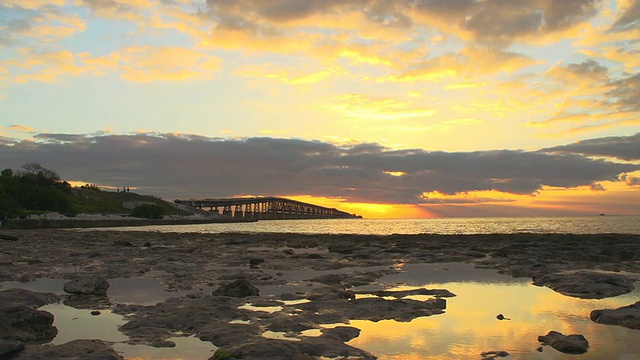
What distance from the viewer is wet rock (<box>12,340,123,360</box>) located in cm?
814

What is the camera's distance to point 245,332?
10227 mm

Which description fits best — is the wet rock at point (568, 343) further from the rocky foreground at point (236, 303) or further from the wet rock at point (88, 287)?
the wet rock at point (88, 287)

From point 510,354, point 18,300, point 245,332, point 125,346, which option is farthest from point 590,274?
point 18,300

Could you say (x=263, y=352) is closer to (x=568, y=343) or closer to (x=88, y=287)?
(x=568, y=343)

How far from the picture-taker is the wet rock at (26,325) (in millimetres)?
9836

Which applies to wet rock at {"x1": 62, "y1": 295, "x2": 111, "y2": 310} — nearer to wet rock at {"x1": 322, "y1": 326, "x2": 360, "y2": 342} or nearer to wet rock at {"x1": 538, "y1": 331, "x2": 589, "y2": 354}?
wet rock at {"x1": 322, "y1": 326, "x2": 360, "y2": 342}

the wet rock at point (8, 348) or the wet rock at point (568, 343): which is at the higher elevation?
the wet rock at point (568, 343)

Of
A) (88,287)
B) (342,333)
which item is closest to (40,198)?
(88,287)

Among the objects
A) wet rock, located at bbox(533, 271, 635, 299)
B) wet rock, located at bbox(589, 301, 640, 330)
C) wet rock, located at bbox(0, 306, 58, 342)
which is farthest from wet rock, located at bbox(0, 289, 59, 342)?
wet rock, located at bbox(533, 271, 635, 299)

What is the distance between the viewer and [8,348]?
27.6ft

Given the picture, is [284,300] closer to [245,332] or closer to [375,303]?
[375,303]

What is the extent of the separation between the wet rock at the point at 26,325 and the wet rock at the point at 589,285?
48.1 ft

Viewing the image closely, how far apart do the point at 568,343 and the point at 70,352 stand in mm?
8874

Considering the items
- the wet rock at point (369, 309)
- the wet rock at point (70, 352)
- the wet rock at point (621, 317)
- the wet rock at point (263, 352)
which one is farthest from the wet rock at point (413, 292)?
the wet rock at point (70, 352)
